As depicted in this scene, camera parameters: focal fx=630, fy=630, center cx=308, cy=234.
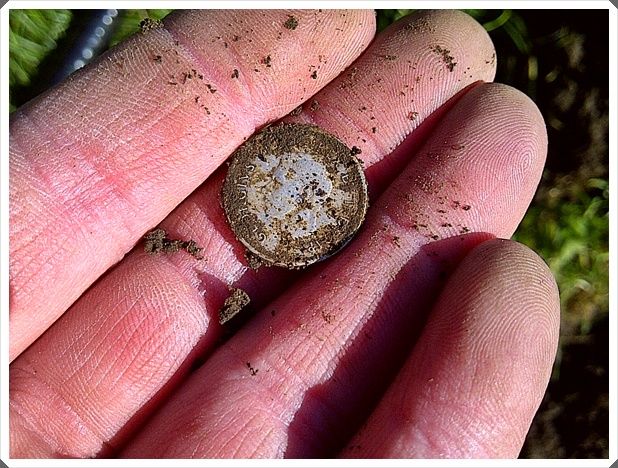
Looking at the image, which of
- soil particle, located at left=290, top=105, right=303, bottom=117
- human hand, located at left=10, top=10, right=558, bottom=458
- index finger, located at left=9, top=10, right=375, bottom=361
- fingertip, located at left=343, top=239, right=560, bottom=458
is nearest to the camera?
fingertip, located at left=343, top=239, right=560, bottom=458

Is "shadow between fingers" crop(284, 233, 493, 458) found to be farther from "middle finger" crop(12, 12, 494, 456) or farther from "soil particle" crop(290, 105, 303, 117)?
"soil particle" crop(290, 105, 303, 117)

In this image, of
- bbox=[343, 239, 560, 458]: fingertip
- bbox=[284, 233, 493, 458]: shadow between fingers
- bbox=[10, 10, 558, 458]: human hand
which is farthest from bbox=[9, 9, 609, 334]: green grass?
bbox=[343, 239, 560, 458]: fingertip

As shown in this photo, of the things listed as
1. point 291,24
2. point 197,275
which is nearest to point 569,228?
point 291,24

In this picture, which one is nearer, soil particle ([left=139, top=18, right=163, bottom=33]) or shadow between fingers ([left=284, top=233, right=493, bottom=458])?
shadow between fingers ([left=284, top=233, right=493, bottom=458])

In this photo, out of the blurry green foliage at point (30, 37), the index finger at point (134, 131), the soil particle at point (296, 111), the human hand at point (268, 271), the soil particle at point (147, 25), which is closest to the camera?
the human hand at point (268, 271)

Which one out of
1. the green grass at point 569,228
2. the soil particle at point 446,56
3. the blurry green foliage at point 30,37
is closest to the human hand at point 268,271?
the soil particle at point 446,56

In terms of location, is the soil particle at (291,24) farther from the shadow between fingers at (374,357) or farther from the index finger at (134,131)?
the shadow between fingers at (374,357)
